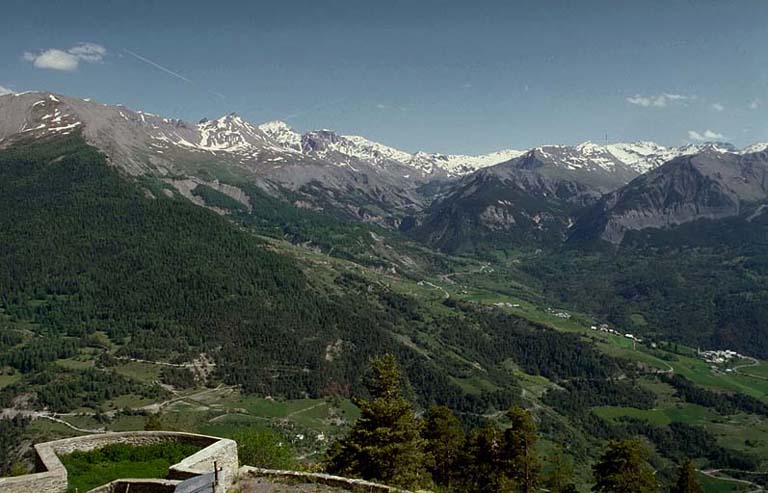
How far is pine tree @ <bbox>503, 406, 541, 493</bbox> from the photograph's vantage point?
54.8 m

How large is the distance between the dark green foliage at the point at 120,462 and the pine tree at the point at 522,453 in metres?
32.5

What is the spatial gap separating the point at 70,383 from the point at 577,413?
6051 inches

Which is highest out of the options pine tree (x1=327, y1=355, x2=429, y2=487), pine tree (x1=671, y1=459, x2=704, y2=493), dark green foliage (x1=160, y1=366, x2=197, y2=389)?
pine tree (x1=327, y1=355, x2=429, y2=487)

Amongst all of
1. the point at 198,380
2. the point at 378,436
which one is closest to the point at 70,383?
the point at 198,380

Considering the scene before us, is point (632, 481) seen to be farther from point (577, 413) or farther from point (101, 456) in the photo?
point (577, 413)

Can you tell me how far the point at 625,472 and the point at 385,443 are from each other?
91.3 ft

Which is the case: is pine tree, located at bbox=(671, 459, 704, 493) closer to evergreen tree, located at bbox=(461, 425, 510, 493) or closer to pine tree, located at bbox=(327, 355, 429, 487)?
evergreen tree, located at bbox=(461, 425, 510, 493)

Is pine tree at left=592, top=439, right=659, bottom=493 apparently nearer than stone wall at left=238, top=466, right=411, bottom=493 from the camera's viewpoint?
No

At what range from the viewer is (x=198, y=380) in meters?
179

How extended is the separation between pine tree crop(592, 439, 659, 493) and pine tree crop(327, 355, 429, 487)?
2195 cm

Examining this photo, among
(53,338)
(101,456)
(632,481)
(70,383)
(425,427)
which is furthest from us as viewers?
(53,338)

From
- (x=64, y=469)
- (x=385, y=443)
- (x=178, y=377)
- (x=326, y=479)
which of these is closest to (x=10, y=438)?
(x=178, y=377)

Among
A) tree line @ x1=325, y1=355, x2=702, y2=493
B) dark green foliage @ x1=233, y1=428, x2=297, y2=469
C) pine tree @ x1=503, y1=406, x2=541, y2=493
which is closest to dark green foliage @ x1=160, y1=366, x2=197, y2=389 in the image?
dark green foliage @ x1=233, y1=428, x2=297, y2=469

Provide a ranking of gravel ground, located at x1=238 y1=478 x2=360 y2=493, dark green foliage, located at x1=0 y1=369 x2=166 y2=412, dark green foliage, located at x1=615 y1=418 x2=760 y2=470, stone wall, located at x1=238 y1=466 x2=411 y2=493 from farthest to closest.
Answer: dark green foliage, located at x1=615 y1=418 x2=760 y2=470 → dark green foliage, located at x1=0 y1=369 x2=166 y2=412 → gravel ground, located at x1=238 y1=478 x2=360 y2=493 → stone wall, located at x1=238 y1=466 x2=411 y2=493
